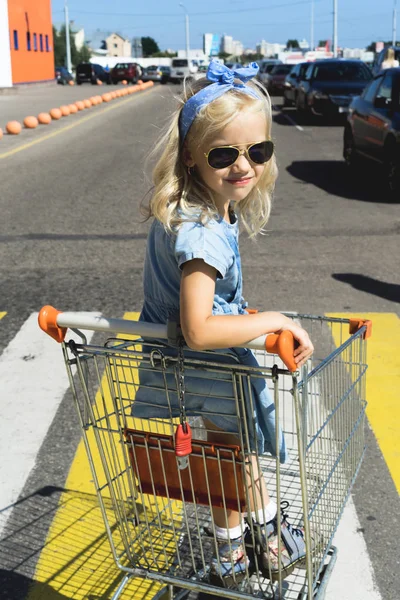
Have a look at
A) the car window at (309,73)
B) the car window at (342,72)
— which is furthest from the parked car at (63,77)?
the car window at (342,72)

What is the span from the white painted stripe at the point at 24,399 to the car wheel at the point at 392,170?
7.52 metres

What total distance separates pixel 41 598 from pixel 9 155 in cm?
1610

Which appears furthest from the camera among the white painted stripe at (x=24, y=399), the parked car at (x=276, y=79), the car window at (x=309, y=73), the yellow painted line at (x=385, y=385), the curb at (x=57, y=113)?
the parked car at (x=276, y=79)

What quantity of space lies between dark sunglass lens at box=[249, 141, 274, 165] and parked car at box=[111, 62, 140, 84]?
68993 mm

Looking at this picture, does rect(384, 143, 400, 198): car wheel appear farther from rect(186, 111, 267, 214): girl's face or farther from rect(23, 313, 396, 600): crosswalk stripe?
rect(186, 111, 267, 214): girl's face

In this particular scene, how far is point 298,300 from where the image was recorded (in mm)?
6953

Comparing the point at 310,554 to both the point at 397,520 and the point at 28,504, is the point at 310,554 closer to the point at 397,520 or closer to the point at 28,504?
the point at 397,520

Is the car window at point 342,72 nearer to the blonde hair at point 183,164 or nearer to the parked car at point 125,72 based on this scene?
the blonde hair at point 183,164

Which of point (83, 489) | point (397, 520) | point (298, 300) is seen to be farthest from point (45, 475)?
point (298, 300)

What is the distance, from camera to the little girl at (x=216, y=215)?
2.40 meters

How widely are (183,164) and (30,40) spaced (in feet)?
215

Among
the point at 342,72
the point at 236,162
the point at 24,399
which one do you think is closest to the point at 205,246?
the point at 236,162

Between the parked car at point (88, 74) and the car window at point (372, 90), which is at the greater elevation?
the car window at point (372, 90)

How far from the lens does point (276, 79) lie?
4962 cm
